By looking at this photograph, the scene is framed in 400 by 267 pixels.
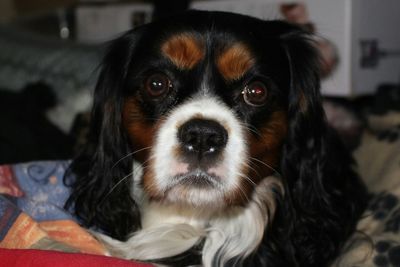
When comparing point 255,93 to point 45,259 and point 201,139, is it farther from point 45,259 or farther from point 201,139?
point 45,259

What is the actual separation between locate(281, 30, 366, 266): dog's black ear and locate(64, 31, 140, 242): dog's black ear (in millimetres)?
383

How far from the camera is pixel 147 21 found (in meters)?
1.92

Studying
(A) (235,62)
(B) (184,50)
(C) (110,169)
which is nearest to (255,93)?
(A) (235,62)

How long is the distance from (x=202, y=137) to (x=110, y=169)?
1.17 ft

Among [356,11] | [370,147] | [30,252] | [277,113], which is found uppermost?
[356,11]

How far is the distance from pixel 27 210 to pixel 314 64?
791 millimetres

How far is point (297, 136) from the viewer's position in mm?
1481

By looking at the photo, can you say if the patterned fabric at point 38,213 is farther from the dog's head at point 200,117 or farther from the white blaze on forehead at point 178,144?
the white blaze on forehead at point 178,144

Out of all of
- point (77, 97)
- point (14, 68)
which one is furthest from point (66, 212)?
point (14, 68)

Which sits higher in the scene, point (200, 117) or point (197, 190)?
point (200, 117)

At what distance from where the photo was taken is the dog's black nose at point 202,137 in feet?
4.00

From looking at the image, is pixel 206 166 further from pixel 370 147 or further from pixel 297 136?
pixel 370 147

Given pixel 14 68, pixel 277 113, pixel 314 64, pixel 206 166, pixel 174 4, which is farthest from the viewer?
pixel 14 68

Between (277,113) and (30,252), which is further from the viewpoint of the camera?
(277,113)
